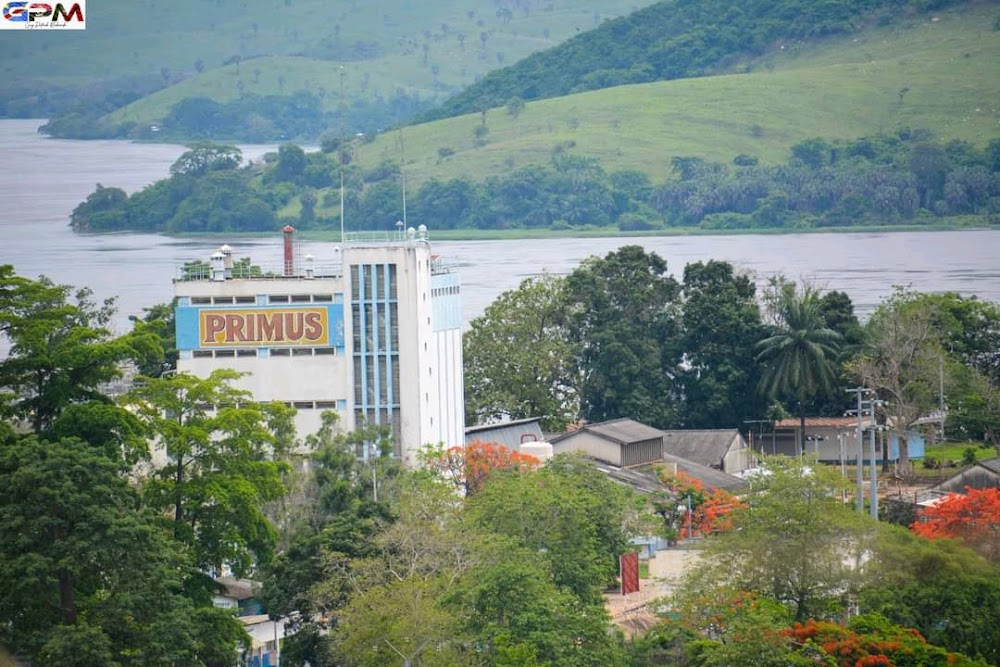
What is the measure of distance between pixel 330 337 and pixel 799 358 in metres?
22.4

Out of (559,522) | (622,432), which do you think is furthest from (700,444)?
(559,522)

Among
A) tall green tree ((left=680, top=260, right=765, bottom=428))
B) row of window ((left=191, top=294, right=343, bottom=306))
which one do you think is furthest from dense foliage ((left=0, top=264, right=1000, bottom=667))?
tall green tree ((left=680, top=260, right=765, bottom=428))

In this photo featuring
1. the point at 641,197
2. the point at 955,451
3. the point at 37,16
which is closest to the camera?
the point at 955,451

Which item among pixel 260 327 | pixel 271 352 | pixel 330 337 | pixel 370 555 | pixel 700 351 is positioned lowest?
pixel 370 555

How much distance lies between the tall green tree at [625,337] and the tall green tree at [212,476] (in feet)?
108

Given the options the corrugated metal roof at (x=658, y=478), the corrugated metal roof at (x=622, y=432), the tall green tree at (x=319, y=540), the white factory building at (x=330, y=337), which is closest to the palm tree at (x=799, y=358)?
the corrugated metal roof at (x=658, y=478)

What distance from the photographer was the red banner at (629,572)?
53.0 meters

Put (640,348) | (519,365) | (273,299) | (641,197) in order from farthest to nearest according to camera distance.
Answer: (641,197)
(640,348)
(519,365)
(273,299)

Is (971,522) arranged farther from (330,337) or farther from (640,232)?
(640,232)

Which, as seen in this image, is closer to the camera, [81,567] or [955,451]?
[81,567]

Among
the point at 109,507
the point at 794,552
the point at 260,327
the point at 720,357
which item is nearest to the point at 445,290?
the point at 260,327

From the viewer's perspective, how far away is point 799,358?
77.2 m

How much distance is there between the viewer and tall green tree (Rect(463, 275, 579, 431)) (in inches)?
2970

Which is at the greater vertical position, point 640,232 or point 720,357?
point 640,232
